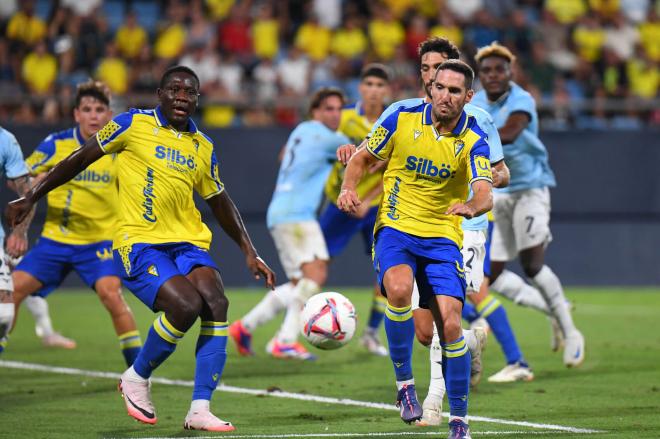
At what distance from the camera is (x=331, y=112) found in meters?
12.1

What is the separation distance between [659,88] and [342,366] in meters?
11.9

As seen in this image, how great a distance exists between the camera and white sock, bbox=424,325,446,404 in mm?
7977

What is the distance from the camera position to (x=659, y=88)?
20.9 meters

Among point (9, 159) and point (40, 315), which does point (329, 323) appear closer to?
point (9, 159)

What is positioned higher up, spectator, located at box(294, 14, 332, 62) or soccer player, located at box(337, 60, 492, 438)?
spectator, located at box(294, 14, 332, 62)

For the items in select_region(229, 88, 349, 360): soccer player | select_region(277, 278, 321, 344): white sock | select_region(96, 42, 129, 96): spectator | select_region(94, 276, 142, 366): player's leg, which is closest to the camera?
select_region(94, 276, 142, 366): player's leg

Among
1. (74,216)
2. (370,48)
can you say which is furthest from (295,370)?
(370,48)

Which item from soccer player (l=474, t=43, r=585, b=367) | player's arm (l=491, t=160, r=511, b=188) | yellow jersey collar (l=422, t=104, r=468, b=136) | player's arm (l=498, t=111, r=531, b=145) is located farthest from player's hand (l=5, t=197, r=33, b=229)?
soccer player (l=474, t=43, r=585, b=367)

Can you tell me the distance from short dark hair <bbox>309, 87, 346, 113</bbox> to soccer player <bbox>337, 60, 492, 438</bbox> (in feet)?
14.4

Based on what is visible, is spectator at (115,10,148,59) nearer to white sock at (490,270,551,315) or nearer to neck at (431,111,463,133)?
white sock at (490,270,551,315)

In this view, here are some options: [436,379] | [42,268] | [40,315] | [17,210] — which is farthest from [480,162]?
[40,315]

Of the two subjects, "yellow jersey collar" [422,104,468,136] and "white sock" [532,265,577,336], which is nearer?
"yellow jersey collar" [422,104,468,136]

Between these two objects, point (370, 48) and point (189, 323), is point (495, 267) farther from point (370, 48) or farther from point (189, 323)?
point (370, 48)

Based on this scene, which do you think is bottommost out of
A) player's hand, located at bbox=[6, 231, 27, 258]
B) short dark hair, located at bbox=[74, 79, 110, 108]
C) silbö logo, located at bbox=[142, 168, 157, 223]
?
player's hand, located at bbox=[6, 231, 27, 258]
